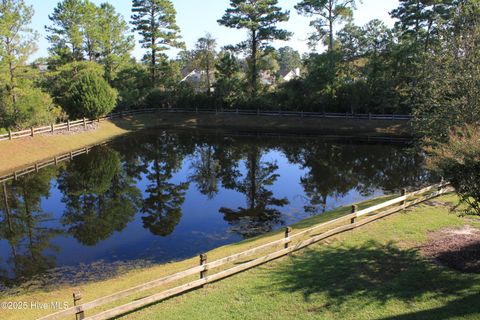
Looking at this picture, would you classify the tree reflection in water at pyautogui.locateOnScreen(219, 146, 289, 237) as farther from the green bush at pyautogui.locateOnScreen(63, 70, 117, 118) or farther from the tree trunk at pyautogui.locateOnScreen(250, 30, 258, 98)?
the tree trunk at pyautogui.locateOnScreen(250, 30, 258, 98)

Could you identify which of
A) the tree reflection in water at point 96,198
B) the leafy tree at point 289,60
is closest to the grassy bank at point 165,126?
the tree reflection in water at point 96,198

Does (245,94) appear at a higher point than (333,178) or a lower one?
higher

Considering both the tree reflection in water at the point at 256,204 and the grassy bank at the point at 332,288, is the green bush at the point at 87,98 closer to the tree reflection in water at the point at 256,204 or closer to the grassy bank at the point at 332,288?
the tree reflection in water at the point at 256,204

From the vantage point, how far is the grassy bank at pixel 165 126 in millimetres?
31547

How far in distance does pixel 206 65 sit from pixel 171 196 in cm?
4113

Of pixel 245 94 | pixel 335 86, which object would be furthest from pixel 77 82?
pixel 335 86

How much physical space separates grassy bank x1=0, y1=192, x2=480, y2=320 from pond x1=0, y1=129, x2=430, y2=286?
269 centimetres

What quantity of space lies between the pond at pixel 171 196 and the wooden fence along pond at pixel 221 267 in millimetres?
3833

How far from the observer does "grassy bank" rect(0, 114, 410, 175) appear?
3155cm

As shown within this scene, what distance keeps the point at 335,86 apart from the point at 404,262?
40.4 meters

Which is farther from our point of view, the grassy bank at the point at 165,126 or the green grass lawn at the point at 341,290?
the grassy bank at the point at 165,126

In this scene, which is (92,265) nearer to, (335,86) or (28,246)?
(28,246)

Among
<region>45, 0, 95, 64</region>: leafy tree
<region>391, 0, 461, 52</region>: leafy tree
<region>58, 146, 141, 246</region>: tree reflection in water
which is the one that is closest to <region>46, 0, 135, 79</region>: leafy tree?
<region>45, 0, 95, 64</region>: leafy tree

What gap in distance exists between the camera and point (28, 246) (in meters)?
15.8
